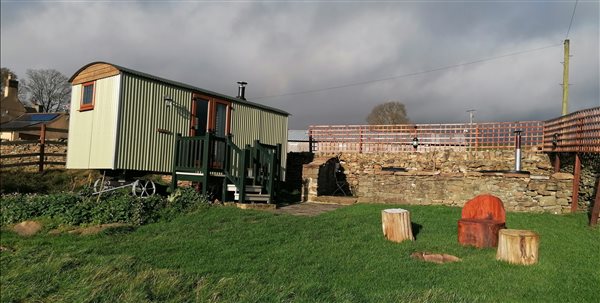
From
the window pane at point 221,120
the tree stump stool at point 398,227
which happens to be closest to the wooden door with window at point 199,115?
the window pane at point 221,120

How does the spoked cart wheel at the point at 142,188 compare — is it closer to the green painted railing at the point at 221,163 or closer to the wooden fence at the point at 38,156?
the green painted railing at the point at 221,163

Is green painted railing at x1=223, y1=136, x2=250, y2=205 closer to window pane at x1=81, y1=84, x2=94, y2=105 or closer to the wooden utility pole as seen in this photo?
window pane at x1=81, y1=84, x2=94, y2=105

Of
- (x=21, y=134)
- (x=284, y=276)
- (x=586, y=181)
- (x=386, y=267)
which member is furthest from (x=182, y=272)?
(x=21, y=134)

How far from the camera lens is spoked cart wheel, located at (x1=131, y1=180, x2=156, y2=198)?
10.6 m

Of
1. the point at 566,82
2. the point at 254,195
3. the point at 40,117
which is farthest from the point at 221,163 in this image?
the point at 40,117

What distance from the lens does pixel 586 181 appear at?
9898 millimetres

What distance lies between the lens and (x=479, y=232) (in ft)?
21.7

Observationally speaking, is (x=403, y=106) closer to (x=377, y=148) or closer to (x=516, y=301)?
(x=377, y=148)

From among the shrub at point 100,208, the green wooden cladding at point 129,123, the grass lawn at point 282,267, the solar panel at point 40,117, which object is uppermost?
the solar panel at point 40,117

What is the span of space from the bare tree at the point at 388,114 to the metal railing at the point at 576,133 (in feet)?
88.8

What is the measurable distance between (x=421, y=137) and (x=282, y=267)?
14.1 meters

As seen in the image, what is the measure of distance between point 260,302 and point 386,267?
1815 mm

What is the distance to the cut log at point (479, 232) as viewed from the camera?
21.6 ft

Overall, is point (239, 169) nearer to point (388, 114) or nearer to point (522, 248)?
point (522, 248)
